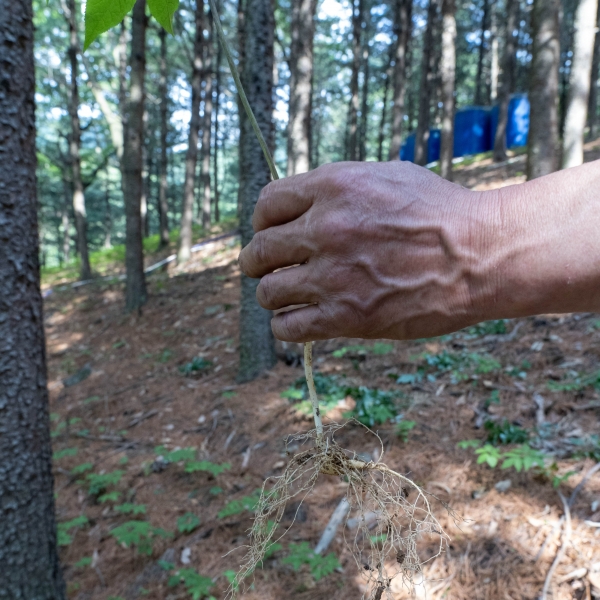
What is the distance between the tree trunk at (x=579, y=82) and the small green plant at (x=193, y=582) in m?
6.72

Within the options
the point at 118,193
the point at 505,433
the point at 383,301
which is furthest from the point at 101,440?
the point at 118,193

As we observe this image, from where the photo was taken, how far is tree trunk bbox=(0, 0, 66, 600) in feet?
7.37

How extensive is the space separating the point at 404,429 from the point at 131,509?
2351mm

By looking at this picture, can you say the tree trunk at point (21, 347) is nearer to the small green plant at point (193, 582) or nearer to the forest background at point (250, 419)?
the forest background at point (250, 419)

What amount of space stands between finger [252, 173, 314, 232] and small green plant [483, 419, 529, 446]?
111 inches

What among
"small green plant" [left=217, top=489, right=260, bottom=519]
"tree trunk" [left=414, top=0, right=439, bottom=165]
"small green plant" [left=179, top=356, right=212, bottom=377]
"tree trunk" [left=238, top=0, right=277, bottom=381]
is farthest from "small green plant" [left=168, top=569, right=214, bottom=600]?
"tree trunk" [left=414, top=0, right=439, bottom=165]

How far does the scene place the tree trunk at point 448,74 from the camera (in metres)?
9.96

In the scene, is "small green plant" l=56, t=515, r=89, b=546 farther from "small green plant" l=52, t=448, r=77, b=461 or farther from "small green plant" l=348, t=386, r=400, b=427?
"small green plant" l=348, t=386, r=400, b=427

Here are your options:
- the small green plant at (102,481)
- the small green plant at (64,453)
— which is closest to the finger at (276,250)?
the small green plant at (102,481)

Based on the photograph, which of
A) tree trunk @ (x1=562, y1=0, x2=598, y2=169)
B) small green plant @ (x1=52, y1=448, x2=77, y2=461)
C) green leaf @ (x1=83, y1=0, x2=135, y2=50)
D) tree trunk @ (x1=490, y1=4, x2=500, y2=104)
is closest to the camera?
green leaf @ (x1=83, y1=0, x2=135, y2=50)

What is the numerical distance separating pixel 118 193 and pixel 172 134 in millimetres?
12404

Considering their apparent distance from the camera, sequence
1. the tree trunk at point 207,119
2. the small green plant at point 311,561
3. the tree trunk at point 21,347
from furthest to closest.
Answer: the tree trunk at point 207,119 < the small green plant at point 311,561 < the tree trunk at point 21,347

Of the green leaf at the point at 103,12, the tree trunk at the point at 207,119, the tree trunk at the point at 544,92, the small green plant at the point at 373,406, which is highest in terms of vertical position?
the tree trunk at the point at 207,119

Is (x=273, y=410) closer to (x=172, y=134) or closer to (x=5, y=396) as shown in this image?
(x=5, y=396)
